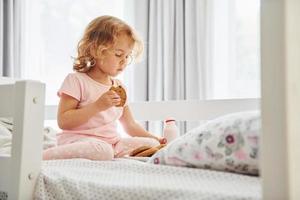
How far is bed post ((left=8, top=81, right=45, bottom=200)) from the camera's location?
85cm

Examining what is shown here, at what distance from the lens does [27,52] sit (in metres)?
2.65

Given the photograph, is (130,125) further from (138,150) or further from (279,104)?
(279,104)

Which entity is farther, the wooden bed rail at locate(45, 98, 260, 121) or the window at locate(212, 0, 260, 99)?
the window at locate(212, 0, 260, 99)

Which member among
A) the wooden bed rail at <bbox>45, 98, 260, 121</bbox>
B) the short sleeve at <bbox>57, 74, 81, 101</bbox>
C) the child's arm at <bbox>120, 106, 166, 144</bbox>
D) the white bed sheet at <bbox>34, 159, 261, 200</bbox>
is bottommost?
the white bed sheet at <bbox>34, 159, 261, 200</bbox>

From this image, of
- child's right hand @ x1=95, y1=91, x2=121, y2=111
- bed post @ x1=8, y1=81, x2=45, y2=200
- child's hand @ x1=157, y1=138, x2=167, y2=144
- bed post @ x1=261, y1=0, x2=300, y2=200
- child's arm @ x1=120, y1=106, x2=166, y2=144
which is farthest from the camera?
child's arm @ x1=120, y1=106, x2=166, y2=144

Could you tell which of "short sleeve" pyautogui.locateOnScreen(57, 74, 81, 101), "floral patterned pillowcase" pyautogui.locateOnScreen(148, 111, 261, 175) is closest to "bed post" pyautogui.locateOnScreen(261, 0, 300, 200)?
"floral patterned pillowcase" pyautogui.locateOnScreen(148, 111, 261, 175)

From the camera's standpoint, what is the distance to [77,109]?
4.20ft

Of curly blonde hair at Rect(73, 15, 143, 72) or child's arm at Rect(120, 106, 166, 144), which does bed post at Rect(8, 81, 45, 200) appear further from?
child's arm at Rect(120, 106, 166, 144)

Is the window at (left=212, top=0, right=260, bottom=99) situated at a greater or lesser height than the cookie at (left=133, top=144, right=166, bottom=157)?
greater

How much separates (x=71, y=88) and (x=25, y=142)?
0.47 meters

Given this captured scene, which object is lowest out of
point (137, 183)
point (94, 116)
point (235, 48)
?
point (137, 183)

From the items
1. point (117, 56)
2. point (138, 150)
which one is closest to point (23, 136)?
point (138, 150)

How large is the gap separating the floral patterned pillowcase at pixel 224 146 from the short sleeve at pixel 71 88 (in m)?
0.53

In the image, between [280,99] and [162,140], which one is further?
[162,140]
